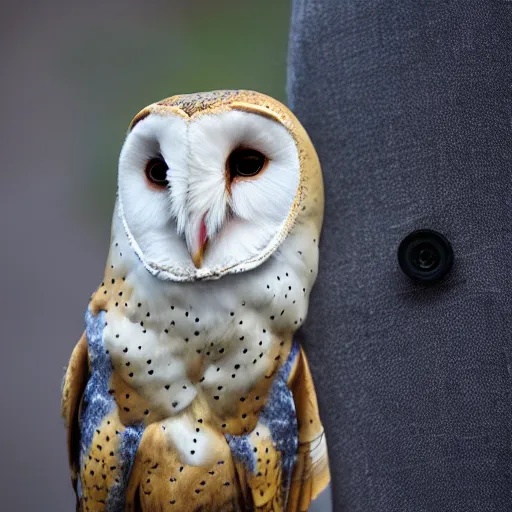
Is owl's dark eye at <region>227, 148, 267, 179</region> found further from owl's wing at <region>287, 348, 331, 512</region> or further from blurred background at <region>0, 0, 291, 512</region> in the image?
blurred background at <region>0, 0, 291, 512</region>

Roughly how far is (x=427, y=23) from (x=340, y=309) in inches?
15.3

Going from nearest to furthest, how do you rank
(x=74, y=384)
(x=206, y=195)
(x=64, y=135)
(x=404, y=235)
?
(x=206, y=195) < (x=74, y=384) < (x=404, y=235) < (x=64, y=135)

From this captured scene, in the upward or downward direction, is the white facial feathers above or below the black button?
above

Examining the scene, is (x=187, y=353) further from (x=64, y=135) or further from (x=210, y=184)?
(x=64, y=135)

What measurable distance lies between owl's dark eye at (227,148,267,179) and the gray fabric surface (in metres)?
0.25

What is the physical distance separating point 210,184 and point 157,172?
0.25 feet

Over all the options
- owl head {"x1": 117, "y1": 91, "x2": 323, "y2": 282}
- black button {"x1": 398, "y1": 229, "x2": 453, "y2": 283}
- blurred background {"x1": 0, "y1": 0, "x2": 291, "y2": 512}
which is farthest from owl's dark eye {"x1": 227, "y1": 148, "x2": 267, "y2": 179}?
blurred background {"x1": 0, "y1": 0, "x2": 291, "y2": 512}

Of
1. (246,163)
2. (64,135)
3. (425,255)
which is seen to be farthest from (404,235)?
(64,135)

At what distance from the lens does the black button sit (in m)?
0.88

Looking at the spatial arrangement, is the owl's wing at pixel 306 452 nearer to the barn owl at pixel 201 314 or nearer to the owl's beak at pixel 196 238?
the barn owl at pixel 201 314

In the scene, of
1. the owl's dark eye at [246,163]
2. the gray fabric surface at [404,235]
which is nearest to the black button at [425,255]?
the gray fabric surface at [404,235]

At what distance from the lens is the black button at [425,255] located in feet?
2.89

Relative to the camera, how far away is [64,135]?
1.26m

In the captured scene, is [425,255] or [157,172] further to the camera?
[425,255]
